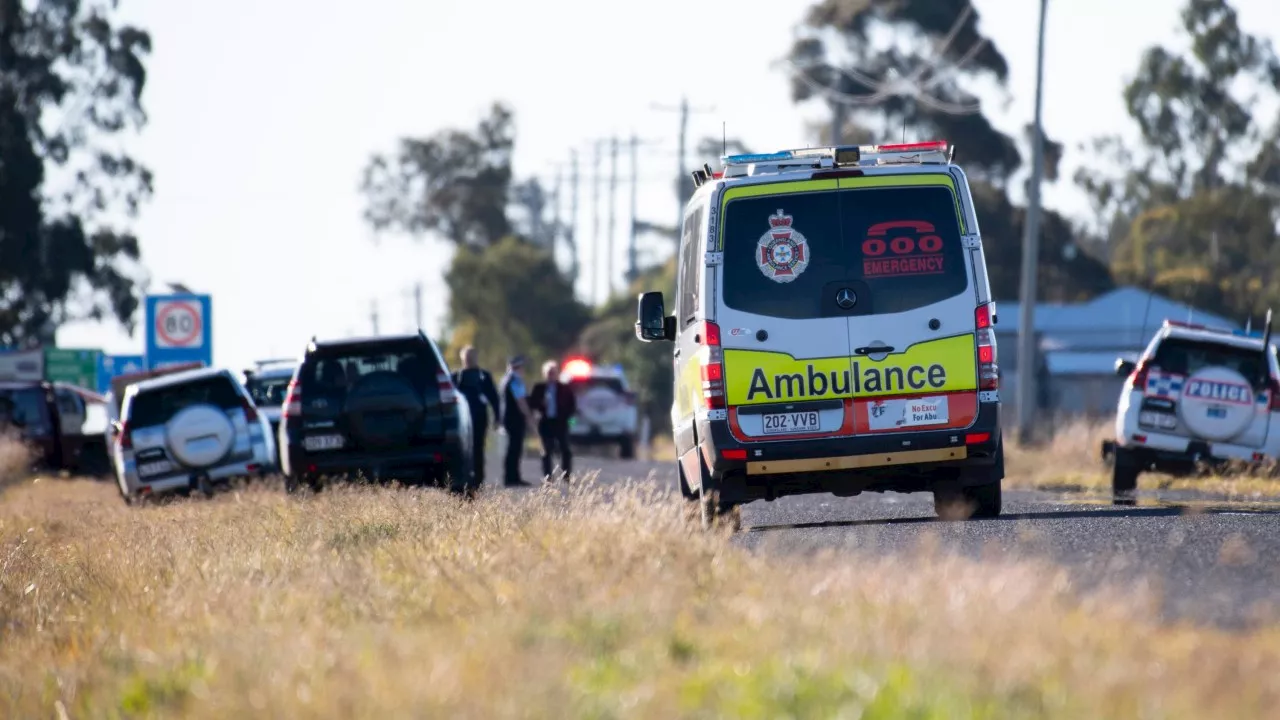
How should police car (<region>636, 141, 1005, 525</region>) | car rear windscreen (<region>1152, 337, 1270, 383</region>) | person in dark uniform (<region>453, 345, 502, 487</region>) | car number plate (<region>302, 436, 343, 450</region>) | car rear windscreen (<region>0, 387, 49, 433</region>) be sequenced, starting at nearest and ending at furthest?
police car (<region>636, 141, 1005, 525</region>)
car rear windscreen (<region>1152, 337, 1270, 383</region>)
car number plate (<region>302, 436, 343, 450</region>)
person in dark uniform (<region>453, 345, 502, 487</region>)
car rear windscreen (<region>0, 387, 49, 433</region>)

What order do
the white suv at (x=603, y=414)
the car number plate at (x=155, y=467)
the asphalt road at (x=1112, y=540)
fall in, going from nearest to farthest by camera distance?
the asphalt road at (x=1112, y=540)
the car number plate at (x=155, y=467)
the white suv at (x=603, y=414)

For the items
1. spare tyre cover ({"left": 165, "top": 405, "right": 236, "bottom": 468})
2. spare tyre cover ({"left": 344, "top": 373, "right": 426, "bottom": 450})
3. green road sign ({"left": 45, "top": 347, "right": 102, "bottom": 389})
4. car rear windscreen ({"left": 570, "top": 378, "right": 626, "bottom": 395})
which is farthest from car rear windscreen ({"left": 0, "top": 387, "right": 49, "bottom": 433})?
green road sign ({"left": 45, "top": 347, "right": 102, "bottom": 389})

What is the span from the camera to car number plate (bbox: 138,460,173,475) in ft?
74.3

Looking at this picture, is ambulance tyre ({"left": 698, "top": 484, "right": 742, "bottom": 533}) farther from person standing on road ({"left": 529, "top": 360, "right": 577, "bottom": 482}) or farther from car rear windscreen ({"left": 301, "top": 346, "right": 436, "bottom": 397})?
person standing on road ({"left": 529, "top": 360, "right": 577, "bottom": 482})

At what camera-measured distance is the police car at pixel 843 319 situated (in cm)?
1323

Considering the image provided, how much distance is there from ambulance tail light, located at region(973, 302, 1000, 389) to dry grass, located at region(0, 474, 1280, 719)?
8.13 ft

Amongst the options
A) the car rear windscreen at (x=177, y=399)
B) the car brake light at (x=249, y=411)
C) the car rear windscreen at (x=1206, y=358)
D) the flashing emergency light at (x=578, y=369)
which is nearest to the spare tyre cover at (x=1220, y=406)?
the car rear windscreen at (x=1206, y=358)

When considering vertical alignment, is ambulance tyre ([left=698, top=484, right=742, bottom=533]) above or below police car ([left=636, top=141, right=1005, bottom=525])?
below

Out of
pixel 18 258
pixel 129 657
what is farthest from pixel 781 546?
pixel 18 258

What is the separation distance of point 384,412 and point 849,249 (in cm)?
769

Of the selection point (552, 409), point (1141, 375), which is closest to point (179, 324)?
point (552, 409)

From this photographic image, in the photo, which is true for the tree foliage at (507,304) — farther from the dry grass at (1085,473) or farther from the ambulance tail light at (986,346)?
the ambulance tail light at (986,346)

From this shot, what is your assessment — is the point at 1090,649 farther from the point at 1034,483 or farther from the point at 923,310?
the point at 1034,483

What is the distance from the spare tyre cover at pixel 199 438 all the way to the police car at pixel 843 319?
33.2 feet
